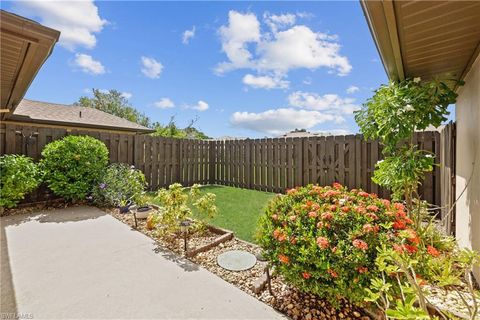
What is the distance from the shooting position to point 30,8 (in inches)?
135

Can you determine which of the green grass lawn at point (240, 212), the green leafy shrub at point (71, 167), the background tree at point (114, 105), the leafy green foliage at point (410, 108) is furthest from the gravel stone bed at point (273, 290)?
the background tree at point (114, 105)

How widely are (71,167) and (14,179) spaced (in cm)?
97

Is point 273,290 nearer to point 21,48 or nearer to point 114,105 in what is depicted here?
point 21,48

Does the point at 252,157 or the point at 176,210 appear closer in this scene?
the point at 176,210

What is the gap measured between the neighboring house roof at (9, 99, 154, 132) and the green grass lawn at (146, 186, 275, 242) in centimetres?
747

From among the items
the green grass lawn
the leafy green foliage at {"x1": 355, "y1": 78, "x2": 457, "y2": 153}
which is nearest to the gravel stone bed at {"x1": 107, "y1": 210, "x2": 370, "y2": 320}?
the green grass lawn

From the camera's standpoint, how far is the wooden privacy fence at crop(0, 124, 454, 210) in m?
4.95

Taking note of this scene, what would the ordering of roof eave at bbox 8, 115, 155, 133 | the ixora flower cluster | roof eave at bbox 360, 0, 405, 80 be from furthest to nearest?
roof eave at bbox 8, 115, 155, 133 < the ixora flower cluster < roof eave at bbox 360, 0, 405, 80

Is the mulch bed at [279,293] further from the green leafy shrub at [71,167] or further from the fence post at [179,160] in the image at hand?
the fence post at [179,160]

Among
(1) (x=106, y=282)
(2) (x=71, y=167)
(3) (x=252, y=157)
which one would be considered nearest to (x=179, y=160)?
(3) (x=252, y=157)

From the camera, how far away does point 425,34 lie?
6.39ft

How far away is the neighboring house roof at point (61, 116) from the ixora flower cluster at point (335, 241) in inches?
432

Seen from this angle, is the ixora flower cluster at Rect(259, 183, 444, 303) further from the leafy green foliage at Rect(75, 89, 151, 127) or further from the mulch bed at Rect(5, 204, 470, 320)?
the leafy green foliage at Rect(75, 89, 151, 127)

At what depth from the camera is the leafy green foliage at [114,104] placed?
86.6 ft
